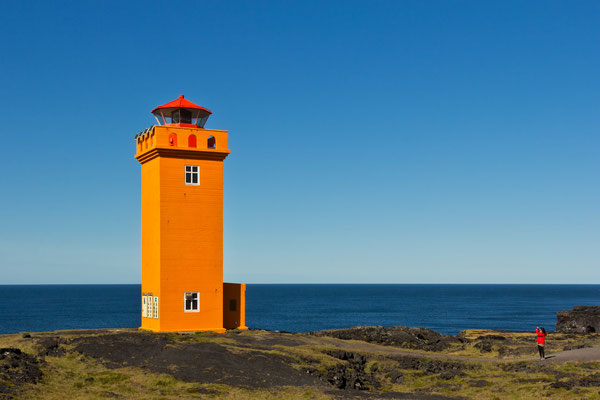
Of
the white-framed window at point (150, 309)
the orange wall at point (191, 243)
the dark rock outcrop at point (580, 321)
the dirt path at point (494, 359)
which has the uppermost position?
the orange wall at point (191, 243)

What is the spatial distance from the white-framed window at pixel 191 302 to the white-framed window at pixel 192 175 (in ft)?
24.1

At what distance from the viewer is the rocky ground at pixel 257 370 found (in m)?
29.7

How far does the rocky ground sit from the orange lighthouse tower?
8.43 feet

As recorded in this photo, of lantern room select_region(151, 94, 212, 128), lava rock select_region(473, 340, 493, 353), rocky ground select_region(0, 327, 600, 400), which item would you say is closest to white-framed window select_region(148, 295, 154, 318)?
rocky ground select_region(0, 327, 600, 400)

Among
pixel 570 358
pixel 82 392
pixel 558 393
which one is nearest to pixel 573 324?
pixel 570 358

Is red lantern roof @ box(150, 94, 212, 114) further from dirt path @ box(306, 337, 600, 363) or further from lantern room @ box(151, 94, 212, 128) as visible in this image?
dirt path @ box(306, 337, 600, 363)

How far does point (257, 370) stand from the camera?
33.1 meters

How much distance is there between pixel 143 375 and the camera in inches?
1237

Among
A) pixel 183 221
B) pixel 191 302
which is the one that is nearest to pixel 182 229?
pixel 183 221

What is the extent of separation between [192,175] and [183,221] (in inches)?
123

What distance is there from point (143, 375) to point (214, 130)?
18051mm

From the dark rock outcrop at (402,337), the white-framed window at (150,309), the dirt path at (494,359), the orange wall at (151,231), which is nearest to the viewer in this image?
the dirt path at (494,359)

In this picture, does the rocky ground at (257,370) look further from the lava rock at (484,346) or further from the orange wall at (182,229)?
the lava rock at (484,346)

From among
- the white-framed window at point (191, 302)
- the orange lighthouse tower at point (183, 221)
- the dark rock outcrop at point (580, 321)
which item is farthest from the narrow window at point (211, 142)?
the dark rock outcrop at point (580, 321)
